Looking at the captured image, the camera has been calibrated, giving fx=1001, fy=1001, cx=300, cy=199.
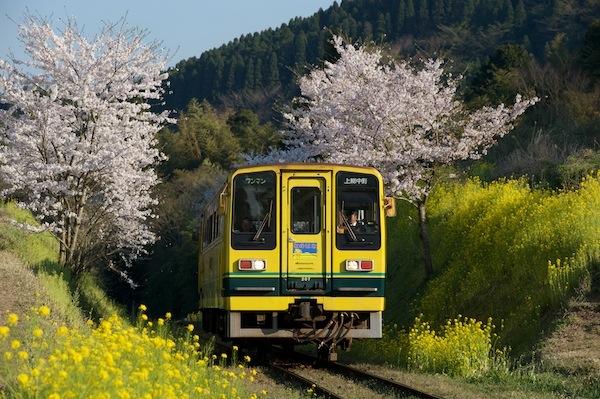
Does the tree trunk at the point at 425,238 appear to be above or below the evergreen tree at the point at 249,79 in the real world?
below

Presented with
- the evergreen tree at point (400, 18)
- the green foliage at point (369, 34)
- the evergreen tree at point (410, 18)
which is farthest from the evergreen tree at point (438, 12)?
the evergreen tree at point (400, 18)

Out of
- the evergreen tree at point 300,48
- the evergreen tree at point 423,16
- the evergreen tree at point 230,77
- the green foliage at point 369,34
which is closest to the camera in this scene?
the green foliage at point 369,34

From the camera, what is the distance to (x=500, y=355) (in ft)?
53.0

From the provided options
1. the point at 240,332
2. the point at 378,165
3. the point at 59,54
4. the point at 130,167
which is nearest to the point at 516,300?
the point at 240,332

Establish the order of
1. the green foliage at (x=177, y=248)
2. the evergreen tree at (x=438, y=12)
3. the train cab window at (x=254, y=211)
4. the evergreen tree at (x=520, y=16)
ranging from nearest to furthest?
1. the train cab window at (x=254, y=211)
2. the green foliage at (x=177, y=248)
3. the evergreen tree at (x=520, y=16)
4. the evergreen tree at (x=438, y=12)

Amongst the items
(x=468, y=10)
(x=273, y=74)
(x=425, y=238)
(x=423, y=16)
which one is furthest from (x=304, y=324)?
(x=273, y=74)

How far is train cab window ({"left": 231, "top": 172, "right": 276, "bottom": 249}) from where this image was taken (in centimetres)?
1559

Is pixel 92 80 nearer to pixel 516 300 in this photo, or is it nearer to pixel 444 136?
pixel 444 136

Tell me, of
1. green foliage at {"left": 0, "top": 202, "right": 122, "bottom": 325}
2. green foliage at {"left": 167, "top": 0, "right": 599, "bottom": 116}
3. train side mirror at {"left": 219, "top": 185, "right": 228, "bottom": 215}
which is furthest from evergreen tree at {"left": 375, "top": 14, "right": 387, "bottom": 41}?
train side mirror at {"left": 219, "top": 185, "right": 228, "bottom": 215}

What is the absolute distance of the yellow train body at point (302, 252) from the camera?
15.5 m

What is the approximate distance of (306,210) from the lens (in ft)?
52.1

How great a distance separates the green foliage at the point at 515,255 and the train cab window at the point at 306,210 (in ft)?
13.0

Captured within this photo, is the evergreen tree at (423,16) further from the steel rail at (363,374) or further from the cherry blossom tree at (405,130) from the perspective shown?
the steel rail at (363,374)

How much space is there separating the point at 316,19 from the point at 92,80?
122 metres
